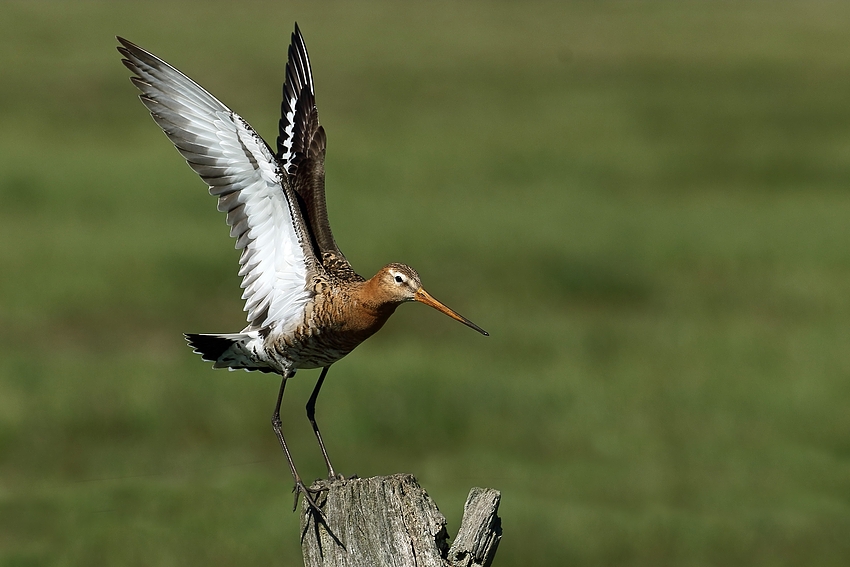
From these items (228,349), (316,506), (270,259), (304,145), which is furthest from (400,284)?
(304,145)

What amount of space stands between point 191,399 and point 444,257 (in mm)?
5752

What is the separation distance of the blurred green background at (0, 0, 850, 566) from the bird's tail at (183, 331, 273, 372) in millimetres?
2554

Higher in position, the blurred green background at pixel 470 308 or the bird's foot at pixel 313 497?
the bird's foot at pixel 313 497

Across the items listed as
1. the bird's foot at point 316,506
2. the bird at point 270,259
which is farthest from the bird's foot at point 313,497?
the bird at point 270,259

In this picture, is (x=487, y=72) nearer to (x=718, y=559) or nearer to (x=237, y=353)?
(x=718, y=559)

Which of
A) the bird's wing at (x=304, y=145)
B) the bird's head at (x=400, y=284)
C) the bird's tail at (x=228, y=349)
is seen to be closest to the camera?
the bird's head at (x=400, y=284)

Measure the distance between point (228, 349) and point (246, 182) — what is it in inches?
40.8

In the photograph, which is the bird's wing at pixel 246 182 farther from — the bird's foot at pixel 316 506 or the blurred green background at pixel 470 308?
the blurred green background at pixel 470 308

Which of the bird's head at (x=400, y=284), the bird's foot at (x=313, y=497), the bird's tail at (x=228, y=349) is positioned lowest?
the bird's foot at (x=313, y=497)

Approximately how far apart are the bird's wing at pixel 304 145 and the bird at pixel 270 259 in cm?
2

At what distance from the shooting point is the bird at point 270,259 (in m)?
6.46

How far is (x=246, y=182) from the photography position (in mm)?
6652

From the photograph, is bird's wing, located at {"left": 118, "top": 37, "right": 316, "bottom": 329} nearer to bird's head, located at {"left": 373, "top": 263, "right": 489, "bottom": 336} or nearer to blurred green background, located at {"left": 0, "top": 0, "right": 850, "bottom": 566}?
bird's head, located at {"left": 373, "top": 263, "right": 489, "bottom": 336}

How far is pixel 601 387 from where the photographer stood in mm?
12922
